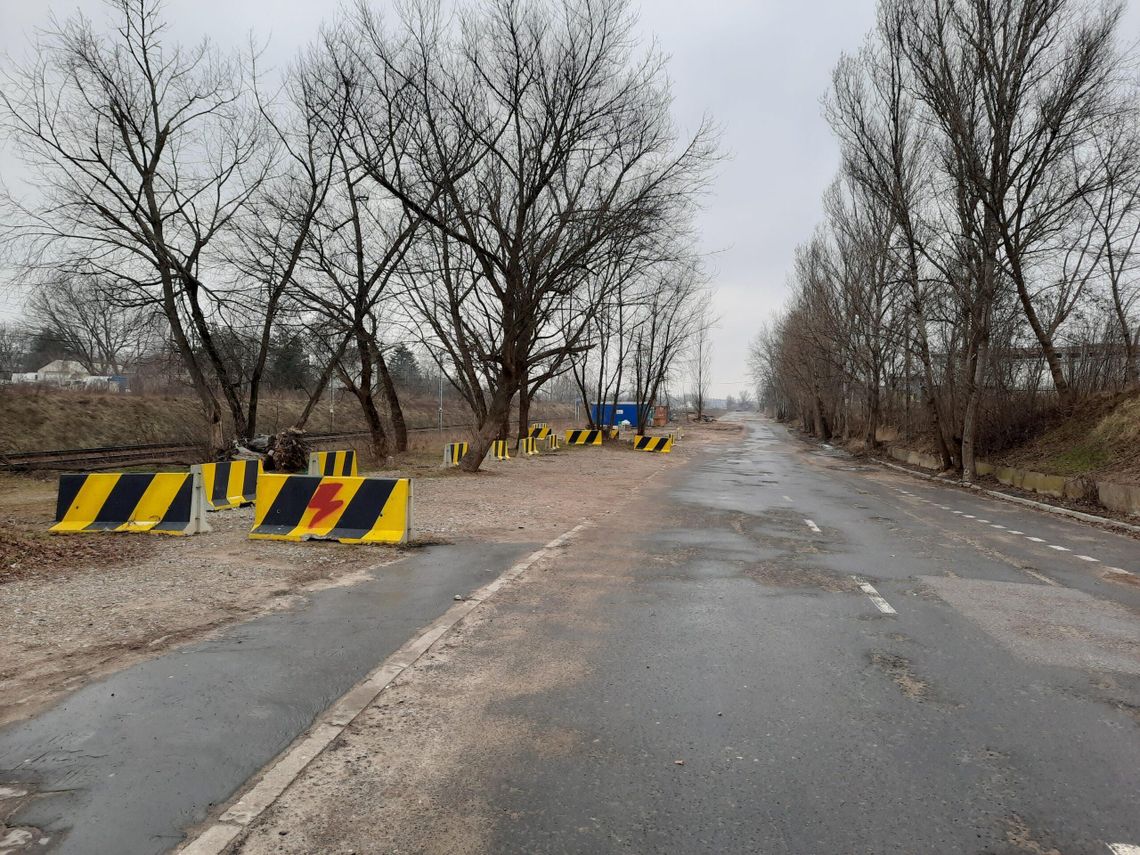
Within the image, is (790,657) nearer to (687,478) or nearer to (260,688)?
(260,688)

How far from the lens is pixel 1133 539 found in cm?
1185

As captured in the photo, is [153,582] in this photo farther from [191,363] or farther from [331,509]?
[191,363]

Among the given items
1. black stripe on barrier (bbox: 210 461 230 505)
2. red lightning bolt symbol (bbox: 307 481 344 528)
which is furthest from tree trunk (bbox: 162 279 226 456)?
red lightning bolt symbol (bbox: 307 481 344 528)

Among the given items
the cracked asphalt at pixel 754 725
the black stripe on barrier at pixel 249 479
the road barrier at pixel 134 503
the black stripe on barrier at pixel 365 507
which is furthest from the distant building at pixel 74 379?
the cracked asphalt at pixel 754 725

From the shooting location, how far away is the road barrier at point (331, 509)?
953cm

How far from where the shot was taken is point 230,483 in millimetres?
12500

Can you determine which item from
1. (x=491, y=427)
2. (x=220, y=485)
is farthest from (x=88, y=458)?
(x=220, y=485)

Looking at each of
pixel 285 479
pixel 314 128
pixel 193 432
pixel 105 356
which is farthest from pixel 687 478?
pixel 105 356

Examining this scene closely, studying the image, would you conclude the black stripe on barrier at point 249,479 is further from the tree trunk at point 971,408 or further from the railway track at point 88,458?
the tree trunk at point 971,408

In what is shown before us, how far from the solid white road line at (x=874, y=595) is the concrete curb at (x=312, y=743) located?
3.60m

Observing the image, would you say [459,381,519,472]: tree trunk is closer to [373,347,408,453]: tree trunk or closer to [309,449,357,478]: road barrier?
[309,449,357,478]: road barrier

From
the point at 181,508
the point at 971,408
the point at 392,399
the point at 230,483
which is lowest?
the point at 181,508

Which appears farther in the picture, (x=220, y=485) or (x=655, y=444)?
(x=655, y=444)

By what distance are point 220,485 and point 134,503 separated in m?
2.27
